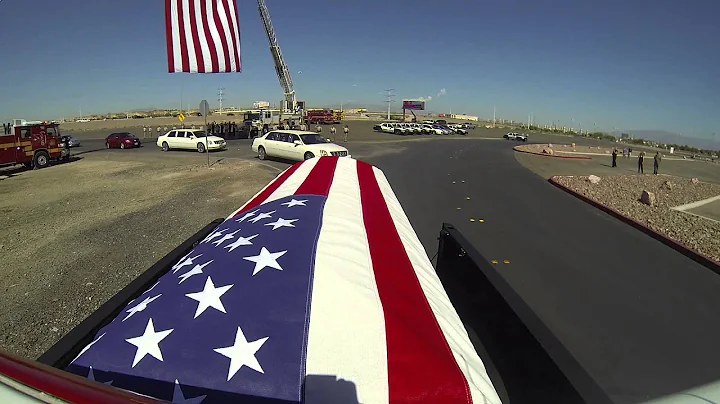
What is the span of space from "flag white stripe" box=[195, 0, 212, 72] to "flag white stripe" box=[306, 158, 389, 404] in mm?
10403

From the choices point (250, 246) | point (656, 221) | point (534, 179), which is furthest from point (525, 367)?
point (534, 179)

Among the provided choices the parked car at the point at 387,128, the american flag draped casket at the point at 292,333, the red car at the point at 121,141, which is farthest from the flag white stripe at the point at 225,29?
the parked car at the point at 387,128

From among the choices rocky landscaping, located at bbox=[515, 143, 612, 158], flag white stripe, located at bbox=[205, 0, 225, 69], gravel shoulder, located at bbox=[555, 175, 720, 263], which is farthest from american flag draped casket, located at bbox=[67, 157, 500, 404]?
rocky landscaping, located at bbox=[515, 143, 612, 158]

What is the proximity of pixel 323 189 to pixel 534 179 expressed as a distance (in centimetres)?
1635

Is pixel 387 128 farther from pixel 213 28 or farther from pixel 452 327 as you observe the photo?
pixel 452 327

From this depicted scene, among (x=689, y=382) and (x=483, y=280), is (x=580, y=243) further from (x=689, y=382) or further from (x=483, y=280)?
(x=483, y=280)

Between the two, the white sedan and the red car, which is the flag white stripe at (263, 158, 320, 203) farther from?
the red car

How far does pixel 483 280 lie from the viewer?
282 centimetres

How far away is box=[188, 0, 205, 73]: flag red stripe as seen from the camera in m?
10.1

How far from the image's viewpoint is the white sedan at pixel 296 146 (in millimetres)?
17797

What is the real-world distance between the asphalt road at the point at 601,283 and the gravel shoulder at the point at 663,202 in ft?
2.61

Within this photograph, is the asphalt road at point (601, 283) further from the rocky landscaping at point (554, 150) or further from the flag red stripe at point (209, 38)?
the rocky landscaping at point (554, 150)

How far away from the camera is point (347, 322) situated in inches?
61.7

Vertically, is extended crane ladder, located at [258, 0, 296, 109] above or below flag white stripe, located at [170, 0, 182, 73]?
above
